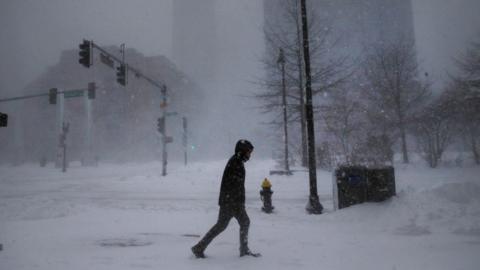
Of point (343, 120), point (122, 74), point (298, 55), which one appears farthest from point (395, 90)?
point (122, 74)

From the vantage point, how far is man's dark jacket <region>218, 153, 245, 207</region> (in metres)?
4.84

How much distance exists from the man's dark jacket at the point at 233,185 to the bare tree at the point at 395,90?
57.6 feet

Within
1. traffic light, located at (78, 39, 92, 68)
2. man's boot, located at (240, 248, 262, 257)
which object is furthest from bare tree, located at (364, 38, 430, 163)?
man's boot, located at (240, 248, 262, 257)

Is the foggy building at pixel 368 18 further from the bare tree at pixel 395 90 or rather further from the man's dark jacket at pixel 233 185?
the man's dark jacket at pixel 233 185

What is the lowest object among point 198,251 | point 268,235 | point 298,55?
point 268,235

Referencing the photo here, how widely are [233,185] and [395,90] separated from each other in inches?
784

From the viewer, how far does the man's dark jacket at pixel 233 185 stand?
190 inches

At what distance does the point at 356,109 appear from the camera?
71.6ft

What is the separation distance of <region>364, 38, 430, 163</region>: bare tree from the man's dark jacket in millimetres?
17546

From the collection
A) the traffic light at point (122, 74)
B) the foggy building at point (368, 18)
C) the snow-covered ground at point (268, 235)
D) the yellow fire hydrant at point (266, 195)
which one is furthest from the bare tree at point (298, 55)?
the foggy building at point (368, 18)

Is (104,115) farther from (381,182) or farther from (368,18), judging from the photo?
(368,18)

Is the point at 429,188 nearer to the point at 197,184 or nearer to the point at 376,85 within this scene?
the point at 197,184

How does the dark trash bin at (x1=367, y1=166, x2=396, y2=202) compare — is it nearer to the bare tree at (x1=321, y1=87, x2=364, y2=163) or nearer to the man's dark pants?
the man's dark pants

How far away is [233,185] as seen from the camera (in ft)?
15.9
